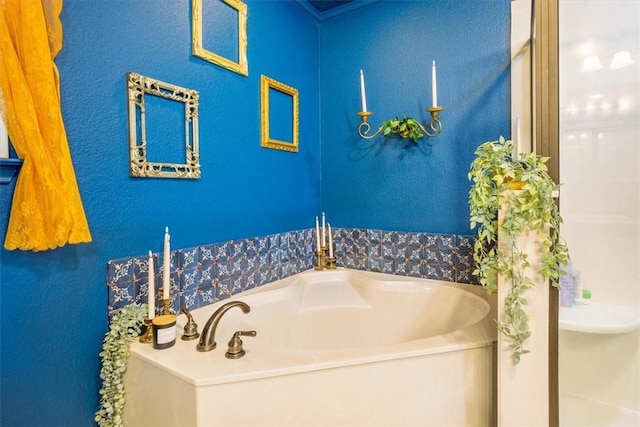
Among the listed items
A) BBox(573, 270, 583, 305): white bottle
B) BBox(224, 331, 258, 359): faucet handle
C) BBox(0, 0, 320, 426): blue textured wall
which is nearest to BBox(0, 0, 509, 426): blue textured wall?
BBox(0, 0, 320, 426): blue textured wall

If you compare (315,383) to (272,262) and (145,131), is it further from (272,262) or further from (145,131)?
(145,131)

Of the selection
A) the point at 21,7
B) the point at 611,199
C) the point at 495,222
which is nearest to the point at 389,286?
the point at 495,222

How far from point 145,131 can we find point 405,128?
1.46 m

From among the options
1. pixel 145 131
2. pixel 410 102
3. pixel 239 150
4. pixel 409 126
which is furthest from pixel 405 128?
pixel 145 131

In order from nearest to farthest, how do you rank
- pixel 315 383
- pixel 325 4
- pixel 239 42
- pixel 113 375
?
pixel 315 383
pixel 113 375
pixel 239 42
pixel 325 4

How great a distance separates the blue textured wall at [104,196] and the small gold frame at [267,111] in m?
0.06

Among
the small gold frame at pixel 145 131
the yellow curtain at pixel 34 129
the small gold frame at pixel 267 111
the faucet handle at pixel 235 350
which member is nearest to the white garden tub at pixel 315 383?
the faucet handle at pixel 235 350

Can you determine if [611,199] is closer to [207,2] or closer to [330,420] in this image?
[330,420]

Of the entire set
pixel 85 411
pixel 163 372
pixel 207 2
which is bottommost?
pixel 85 411

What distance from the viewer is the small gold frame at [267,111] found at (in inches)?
74.0

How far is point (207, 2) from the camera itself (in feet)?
5.10

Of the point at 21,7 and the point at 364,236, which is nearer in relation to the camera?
the point at 21,7

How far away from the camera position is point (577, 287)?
1.38 meters

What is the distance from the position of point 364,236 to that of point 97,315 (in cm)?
158
